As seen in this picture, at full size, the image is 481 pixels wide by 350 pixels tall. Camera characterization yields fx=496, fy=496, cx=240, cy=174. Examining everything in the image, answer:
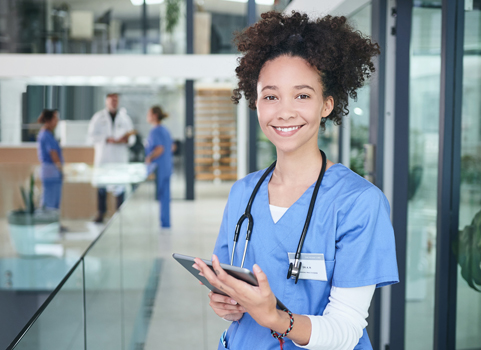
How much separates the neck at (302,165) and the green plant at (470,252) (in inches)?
41.5

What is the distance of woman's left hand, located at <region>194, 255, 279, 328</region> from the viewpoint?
0.95 meters

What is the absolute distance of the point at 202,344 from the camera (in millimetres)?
3260

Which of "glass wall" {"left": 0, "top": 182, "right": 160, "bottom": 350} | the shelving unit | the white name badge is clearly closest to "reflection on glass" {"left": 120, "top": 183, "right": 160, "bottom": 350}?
"glass wall" {"left": 0, "top": 182, "right": 160, "bottom": 350}

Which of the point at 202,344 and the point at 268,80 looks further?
the point at 202,344

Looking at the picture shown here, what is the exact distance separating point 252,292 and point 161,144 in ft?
19.0

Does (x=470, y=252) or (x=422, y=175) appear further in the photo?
(x=422, y=175)

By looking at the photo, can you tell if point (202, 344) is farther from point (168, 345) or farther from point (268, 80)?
point (268, 80)

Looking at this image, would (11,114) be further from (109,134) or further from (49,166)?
(49,166)

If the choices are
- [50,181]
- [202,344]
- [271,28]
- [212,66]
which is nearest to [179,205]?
[212,66]

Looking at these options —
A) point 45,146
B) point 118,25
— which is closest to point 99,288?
point 45,146

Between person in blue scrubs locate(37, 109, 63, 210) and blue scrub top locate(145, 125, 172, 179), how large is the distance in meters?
1.18

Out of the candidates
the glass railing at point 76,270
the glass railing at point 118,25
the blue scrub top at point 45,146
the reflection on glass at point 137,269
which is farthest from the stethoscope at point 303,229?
the glass railing at point 118,25

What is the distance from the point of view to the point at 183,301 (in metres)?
4.05

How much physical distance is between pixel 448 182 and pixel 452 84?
410 millimetres
